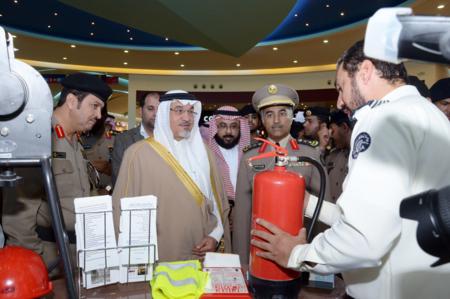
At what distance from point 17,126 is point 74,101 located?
1.36 metres

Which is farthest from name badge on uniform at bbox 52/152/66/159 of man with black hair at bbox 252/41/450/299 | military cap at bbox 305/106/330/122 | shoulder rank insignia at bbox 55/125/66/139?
military cap at bbox 305/106/330/122

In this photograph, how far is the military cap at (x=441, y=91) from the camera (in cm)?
270

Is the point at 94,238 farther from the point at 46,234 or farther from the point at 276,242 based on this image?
the point at 46,234

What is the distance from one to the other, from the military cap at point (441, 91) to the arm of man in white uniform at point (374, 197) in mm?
2045

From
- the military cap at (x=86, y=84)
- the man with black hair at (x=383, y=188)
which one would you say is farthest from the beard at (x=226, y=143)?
the man with black hair at (x=383, y=188)

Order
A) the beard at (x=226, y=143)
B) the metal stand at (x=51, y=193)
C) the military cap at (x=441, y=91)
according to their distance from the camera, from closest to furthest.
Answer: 1. the metal stand at (x=51, y=193)
2. the military cap at (x=441, y=91)
3. the beard at (x=226, y=143)

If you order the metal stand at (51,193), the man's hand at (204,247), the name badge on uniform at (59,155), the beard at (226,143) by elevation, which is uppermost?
the beard at (226,143)

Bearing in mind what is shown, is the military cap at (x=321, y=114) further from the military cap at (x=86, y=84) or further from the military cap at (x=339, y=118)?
the military cap at (x=86, y=84)

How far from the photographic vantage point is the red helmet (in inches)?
41.7

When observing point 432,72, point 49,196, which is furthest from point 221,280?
point 432,72

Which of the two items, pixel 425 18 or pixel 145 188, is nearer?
pixel 425 18

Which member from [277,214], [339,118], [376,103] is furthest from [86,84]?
[339,118]

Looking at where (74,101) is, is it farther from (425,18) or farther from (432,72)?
(432,72)

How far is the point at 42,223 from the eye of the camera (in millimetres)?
1863
